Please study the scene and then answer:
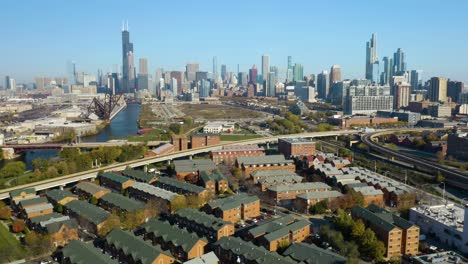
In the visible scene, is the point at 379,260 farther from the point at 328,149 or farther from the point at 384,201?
the point at 328,149

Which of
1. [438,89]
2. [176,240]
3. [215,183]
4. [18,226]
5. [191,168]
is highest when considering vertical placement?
[438,89]

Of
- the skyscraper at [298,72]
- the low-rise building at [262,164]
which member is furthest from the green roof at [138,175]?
the skyscraper at [298,72]

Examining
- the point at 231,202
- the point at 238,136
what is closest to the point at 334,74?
the point at 238,136

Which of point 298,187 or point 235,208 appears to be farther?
point 298,187

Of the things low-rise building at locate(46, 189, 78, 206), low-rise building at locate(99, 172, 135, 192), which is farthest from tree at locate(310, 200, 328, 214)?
low-rise building at locate(46, 189, 78, 206)

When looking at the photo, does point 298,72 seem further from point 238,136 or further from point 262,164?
point 262,164

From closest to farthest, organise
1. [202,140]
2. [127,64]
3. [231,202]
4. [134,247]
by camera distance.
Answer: [134,247] → [231,202] → [202,140] → [127,64]

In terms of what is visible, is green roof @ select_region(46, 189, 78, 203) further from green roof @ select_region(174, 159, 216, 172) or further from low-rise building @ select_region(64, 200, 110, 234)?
green roof @ select_region(174, 159, 216, 172)
